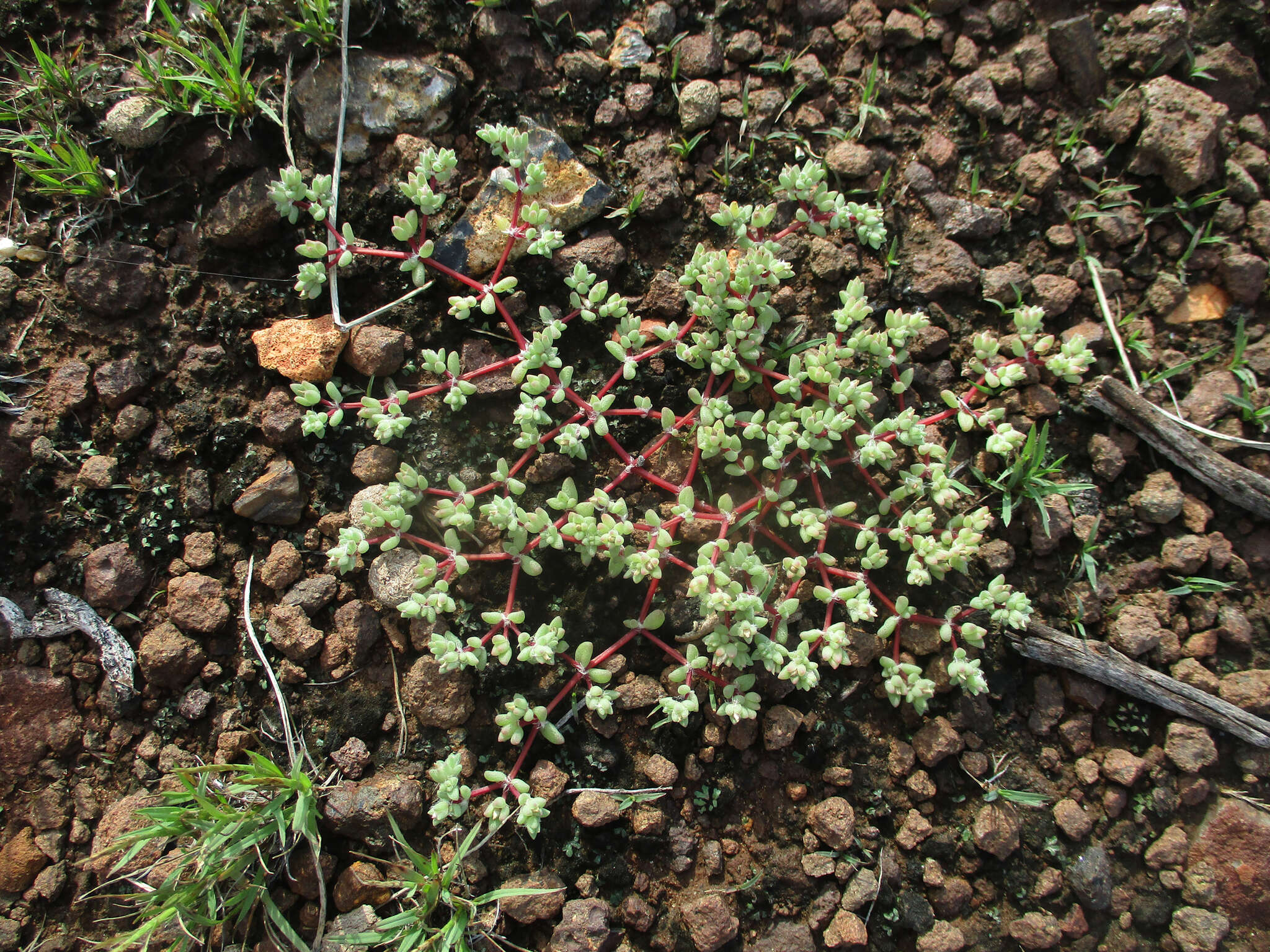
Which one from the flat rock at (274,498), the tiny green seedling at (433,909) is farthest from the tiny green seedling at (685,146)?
the tiny green seedling at (433,909)

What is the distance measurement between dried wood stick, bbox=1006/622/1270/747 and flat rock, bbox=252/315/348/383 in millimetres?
3301

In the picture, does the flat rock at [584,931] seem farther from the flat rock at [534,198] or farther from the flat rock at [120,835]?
the flat rock at [534,198]

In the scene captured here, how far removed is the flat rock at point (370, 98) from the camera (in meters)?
3.52

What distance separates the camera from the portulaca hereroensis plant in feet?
10.2

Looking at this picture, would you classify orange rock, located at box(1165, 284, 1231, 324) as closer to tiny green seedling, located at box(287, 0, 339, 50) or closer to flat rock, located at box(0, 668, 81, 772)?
tiny green seedling, located at box(287, 0, 339, 50)

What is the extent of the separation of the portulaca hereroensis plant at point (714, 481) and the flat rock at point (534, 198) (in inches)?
3.6

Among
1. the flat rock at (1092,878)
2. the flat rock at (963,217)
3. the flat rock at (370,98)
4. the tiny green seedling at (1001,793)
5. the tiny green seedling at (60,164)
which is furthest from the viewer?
the flat rock at (963,217)

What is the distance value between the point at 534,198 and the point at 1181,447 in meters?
3.19

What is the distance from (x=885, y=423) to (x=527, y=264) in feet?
5.85

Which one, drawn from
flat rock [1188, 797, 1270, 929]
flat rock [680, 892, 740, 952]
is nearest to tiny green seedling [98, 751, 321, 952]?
flat rock [680, 892, 740, 952]

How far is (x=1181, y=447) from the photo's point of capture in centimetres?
346

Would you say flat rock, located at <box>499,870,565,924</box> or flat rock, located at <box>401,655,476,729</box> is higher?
flat rock, located at <box>401,655,476,729</box>

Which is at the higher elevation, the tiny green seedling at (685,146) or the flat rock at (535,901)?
the tiny green seedling at (685,146)

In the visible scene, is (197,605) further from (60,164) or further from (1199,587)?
(1199,587)
